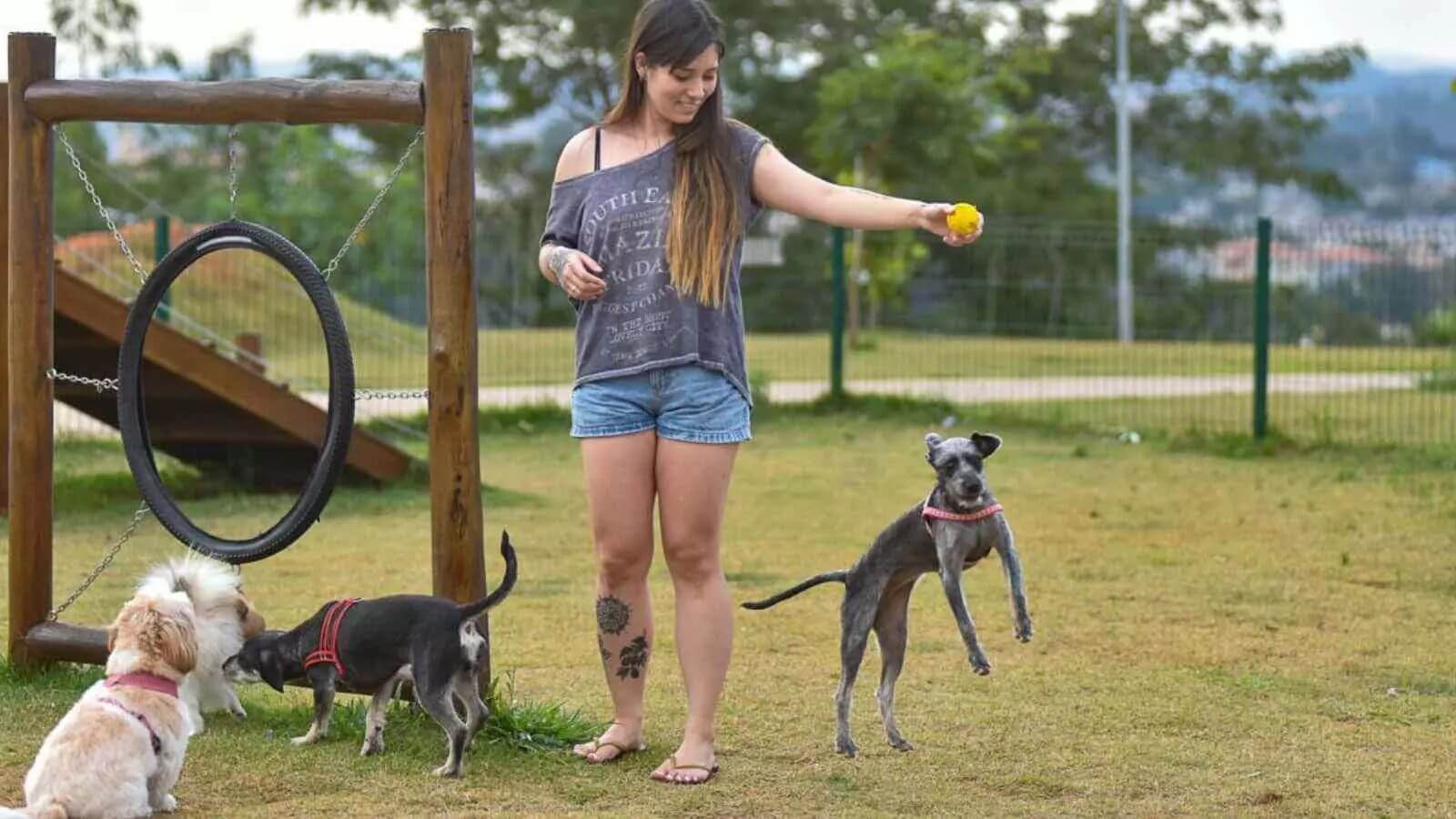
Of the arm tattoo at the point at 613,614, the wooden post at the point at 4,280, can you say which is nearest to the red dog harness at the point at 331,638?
the arm tattoo at the point at 613,614

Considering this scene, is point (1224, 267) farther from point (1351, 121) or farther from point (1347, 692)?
point (1351, 121)

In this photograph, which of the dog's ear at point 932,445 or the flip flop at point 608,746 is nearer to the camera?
the dog's ear at point 932,445

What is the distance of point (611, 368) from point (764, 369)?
44.0ft

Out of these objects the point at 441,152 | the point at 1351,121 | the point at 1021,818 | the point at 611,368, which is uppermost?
the point at 1351,121

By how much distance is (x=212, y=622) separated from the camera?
6188 millimetres

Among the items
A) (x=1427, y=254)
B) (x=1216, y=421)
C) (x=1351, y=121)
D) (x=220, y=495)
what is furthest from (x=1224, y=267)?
(x=1351, y=121)

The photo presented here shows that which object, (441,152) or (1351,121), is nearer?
(441,152)

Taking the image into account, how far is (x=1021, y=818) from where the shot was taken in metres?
5.11

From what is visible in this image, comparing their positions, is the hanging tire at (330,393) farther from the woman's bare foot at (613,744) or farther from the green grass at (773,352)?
the green grass at (773,352)

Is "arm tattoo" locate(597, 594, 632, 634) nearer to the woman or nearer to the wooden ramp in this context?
the woman

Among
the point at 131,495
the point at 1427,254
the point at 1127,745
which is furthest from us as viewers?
the point at 1427,254

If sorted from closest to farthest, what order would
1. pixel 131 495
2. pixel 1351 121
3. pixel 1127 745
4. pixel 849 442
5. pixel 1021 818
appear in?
pixel 1021 818 < pixel 1127 745 < pixel 131 495 < pixel 849 442 < pixel 1351 121

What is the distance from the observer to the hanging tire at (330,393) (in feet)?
18.6

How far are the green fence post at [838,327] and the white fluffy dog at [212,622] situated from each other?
34.9 ft
